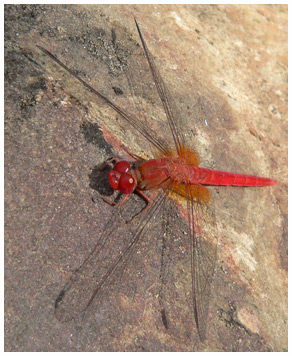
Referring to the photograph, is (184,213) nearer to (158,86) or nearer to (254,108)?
(158,86)

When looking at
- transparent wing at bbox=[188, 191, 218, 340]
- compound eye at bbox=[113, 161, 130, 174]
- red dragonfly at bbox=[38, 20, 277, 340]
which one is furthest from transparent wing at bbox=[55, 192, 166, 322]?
transparent wing at bbox=[188, 191, 218, 340]

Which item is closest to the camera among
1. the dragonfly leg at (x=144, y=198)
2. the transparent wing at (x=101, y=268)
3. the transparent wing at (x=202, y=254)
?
the transparent wing at (x=101, y=268)

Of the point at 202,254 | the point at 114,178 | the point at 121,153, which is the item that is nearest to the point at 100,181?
the point at 114,178

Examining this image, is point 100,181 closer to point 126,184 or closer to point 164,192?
point 126,184

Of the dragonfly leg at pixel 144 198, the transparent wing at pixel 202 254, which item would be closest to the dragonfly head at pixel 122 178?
the dragonfly leg at pixel 144 198

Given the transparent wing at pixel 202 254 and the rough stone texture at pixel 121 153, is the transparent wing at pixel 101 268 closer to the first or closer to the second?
the rough stone texture at pixel 121 153

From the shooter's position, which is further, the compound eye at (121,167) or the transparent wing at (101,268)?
the compound eye at (121,167)

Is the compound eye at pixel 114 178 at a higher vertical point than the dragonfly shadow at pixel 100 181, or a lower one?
higher
